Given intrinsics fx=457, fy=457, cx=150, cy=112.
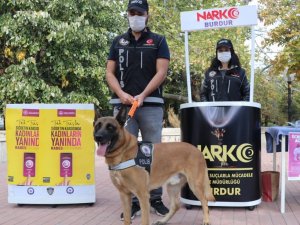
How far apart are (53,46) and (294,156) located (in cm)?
1450

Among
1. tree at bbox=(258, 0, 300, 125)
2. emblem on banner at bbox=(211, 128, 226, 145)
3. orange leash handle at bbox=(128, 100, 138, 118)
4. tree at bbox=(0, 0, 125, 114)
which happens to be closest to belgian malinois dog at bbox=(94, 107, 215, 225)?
orange leash handle at bbox=(128, 100, 138, 118)

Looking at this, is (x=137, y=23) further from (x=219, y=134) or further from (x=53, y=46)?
(x=53, y=46)

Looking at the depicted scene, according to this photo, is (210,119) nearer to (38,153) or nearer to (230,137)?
(230,137)

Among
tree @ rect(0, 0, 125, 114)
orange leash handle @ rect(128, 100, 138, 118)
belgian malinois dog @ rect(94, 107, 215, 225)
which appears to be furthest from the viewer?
tree @ rect(0, 0, 125, 114)

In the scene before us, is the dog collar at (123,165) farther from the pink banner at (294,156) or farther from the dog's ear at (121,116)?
the pink banner at (294,156)

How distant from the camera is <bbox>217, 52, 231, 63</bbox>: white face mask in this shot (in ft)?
21.0

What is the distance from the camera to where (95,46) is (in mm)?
19844

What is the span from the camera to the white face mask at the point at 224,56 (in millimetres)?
6402

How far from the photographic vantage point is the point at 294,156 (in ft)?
19.6

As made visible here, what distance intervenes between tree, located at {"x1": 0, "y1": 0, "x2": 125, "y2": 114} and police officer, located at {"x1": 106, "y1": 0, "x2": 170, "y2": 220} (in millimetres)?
12189

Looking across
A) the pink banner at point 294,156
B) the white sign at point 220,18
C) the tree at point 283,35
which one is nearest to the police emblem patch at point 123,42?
the white sign at point 220,18

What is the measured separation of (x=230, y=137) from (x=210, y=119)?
36 centimetres

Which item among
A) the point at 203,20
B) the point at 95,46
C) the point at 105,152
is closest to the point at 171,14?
the point at 95,46

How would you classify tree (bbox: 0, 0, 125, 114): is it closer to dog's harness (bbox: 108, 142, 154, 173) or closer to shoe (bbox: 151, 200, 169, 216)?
shoe (bbox: 151, 200, 169, 216)
